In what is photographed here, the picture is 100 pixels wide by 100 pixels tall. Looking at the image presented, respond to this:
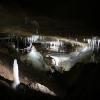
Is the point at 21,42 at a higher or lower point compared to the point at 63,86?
higher

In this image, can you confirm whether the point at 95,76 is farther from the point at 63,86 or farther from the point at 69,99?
the point at 63,86

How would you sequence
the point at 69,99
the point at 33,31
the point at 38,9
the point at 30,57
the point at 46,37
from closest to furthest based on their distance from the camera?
the point at 69,99, the point at 38,9, the point at 33,31, the point at 46,37, the point at 30,57

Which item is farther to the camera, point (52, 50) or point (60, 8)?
point (52, 50)

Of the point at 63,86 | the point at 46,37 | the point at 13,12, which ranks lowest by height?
the point at 63,86

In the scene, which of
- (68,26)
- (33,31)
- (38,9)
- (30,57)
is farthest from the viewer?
(30,57)

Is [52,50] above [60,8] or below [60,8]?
below

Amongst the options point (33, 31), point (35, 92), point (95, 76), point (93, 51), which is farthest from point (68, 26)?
point (93, 51)

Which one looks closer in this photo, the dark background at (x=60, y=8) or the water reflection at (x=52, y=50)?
the dark background at (x=60, y=8)

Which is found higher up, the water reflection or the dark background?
the dark background

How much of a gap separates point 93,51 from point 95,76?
309 centimetres

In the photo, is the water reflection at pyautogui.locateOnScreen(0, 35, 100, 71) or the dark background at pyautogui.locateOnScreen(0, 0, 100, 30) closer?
the dark background at pyautogui.locateOnScreen(0, 0, 100, 30)

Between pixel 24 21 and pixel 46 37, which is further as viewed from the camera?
pixel 46 37

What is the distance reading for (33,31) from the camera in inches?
274

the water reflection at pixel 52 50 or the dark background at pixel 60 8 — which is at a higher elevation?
the dark background at pixel 60 8
